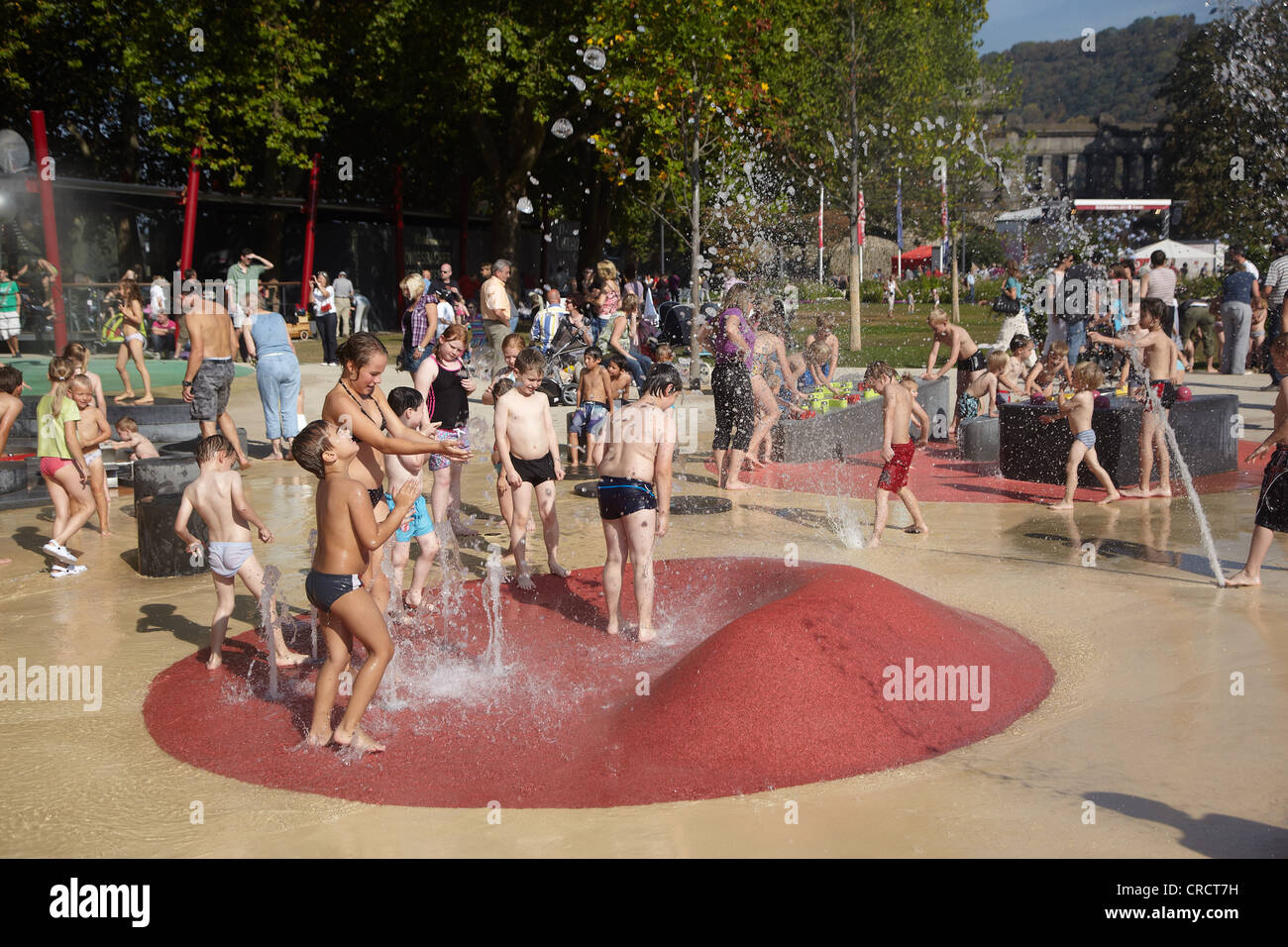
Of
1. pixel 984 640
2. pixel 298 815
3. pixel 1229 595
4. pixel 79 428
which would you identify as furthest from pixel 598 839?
pixel 79 428

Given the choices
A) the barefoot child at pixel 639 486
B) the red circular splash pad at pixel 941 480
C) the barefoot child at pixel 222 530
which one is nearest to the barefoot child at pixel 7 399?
the barefoot child at pixel 222 530

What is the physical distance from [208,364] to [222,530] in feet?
21.0

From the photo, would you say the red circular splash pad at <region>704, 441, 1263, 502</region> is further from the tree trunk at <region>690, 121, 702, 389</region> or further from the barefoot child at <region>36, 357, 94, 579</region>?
the tree trunk at <region>690, 121, 702, 389</region>

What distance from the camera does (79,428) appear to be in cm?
981

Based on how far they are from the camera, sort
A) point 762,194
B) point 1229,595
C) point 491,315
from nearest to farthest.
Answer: point 1229,595
point 491,315
point 762,194

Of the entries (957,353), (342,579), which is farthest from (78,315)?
(342,579)

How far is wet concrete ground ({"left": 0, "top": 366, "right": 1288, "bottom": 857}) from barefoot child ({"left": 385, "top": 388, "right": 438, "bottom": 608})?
4.00 feet

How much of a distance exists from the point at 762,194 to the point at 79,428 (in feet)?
104

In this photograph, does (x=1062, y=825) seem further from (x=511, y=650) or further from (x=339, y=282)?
(x=339, y=282)

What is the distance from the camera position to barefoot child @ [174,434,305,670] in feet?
22.1

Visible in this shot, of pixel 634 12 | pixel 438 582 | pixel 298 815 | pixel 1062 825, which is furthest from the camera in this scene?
pixel 634 12

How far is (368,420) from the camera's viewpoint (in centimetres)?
642

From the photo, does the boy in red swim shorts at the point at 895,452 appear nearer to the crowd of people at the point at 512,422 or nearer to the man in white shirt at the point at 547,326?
the crowd of people at the point at 512,422

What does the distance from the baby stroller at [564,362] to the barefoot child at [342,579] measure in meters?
11.5
